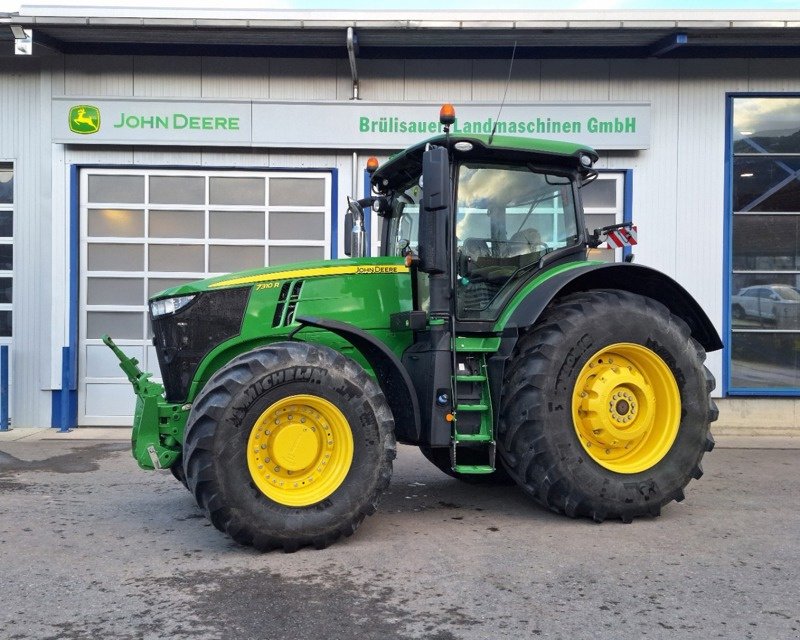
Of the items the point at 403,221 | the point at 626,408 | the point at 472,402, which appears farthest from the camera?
the point at 403,221

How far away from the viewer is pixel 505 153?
17.9 feet

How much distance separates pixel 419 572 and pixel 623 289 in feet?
8.65

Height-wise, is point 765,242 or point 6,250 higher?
point 765,242

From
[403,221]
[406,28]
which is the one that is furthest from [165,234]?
[403,221]

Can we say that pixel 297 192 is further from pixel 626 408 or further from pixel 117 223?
pixel 626 408

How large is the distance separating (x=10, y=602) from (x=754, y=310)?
29.6 feet

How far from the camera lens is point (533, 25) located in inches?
367

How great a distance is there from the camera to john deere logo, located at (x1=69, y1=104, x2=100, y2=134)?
9844 mm

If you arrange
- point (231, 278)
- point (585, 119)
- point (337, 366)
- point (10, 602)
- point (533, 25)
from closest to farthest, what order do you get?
point (10, 602), point (337, 366), point (231, 278), point (533, 25), point (585, 119)

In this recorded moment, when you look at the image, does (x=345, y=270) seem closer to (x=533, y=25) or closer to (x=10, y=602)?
(x=10, y=602)

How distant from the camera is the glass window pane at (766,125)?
396 inches

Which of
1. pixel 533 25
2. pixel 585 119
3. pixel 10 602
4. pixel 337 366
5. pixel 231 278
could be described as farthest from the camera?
pixel 585 119

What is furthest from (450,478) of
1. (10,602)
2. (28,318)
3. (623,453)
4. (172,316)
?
(28,318)

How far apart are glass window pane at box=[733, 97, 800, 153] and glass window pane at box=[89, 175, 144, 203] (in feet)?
24.8
